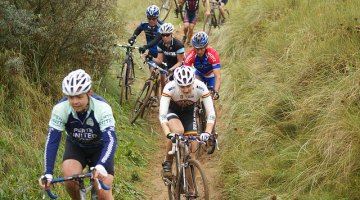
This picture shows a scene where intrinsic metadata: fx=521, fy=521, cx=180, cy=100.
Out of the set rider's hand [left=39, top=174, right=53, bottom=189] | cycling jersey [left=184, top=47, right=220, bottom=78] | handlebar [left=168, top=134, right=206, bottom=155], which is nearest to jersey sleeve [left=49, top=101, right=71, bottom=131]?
rider's hand [left=39, top=174, right=53, bottom=189]

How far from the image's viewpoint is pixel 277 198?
685 cm

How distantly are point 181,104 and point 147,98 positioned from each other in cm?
305

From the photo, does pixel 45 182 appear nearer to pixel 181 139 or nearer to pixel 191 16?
pixel 181 139

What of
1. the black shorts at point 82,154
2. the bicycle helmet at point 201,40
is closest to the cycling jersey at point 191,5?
the bicycle helmet at point 201,40

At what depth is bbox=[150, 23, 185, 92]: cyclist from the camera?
11.1 metres

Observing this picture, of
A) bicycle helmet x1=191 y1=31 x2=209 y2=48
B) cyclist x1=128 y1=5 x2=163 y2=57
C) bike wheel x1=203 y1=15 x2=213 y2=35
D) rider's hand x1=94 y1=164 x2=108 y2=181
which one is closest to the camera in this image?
rider's hand x1=94 y1=164 x2=108 y2=181

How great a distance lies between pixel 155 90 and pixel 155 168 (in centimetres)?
246

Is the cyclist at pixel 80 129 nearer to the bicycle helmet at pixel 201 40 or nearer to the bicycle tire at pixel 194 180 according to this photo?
the bicycle tire at pixel 194 180

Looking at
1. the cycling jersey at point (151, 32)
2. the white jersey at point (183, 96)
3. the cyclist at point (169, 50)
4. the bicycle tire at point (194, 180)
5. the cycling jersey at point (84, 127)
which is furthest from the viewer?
the cycling jersey at point (151, 32)

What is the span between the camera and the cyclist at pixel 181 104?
292 inches

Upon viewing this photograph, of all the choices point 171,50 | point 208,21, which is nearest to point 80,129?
point 171,50

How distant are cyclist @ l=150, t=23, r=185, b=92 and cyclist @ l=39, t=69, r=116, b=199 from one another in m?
5.30

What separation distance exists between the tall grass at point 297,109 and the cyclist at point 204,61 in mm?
723

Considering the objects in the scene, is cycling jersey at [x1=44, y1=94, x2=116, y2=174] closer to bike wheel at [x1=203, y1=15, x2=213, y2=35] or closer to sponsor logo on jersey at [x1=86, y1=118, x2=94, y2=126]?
sponsor logo on jersey at [x1=86, y1=118, x2=94, y2=126]
